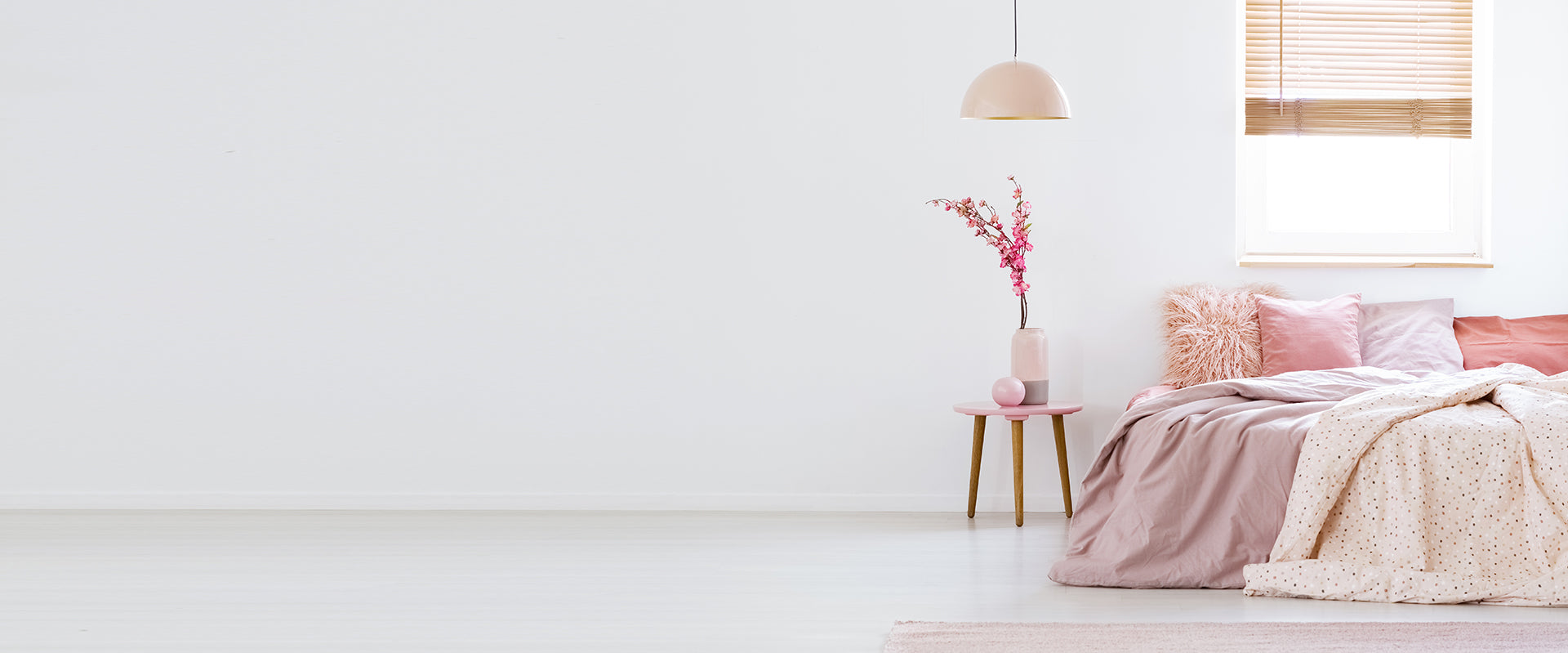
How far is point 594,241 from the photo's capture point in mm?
4594

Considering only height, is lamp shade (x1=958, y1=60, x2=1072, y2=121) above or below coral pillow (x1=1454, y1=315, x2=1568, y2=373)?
above

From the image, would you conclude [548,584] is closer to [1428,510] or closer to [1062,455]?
[1062,455]

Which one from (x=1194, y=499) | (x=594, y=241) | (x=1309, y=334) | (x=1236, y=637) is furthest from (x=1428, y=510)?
(x=594, y=241)

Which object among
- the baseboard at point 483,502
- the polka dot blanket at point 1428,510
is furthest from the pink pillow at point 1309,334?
the polka dot blanket at point 1428,510

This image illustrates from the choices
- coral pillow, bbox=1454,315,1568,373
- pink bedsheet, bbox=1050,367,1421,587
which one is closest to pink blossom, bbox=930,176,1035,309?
pink bedsheet, bbox=1050,367,1421,587

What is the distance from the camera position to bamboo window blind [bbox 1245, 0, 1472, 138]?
4582 millimetres

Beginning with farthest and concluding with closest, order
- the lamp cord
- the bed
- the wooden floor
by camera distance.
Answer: the lamp cord
the bed
the wooden floor

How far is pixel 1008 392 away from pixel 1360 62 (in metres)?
1.90

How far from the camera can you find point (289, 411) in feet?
15.3

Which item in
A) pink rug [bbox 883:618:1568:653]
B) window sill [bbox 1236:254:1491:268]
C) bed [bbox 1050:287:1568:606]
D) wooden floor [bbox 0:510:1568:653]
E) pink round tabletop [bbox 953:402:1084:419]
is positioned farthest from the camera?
window sill [bbox 1236:254:1491:268]

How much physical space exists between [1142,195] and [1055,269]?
42 centimetres

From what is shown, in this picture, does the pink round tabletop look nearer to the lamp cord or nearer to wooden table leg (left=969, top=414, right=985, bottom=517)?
wooden table leg (left=969, top=414, right=985, bottom=517)

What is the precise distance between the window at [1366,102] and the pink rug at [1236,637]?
2.04m

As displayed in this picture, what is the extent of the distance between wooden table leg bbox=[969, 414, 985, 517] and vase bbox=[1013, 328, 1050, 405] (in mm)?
168
